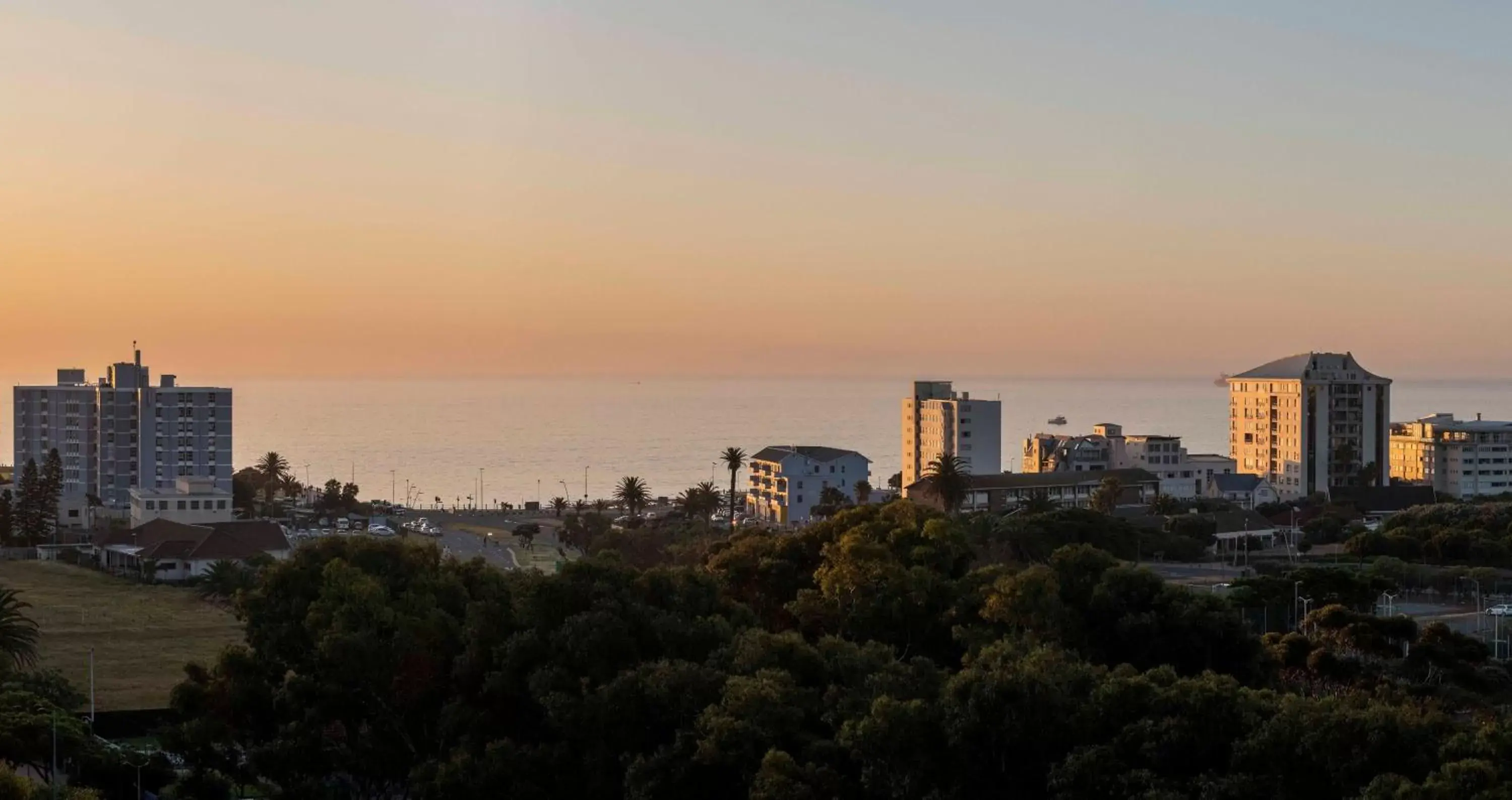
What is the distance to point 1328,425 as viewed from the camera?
73.9 meters

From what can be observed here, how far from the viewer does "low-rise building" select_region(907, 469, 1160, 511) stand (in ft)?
208

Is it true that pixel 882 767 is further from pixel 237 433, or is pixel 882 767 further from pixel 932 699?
pixel 237 433

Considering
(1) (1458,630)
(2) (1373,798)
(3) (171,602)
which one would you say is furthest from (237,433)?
(2) (1373,798)

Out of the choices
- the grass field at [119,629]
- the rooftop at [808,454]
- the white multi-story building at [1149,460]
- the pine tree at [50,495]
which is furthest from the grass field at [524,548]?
the white multi-story building at [1149,460]

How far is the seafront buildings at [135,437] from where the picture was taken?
7088cm

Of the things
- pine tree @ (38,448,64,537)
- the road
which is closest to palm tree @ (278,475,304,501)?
the road

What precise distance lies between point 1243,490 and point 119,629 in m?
49.4

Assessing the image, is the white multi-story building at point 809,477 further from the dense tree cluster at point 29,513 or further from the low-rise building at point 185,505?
the dense tree cluster at point 29,513

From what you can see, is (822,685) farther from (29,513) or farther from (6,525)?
(6,525)

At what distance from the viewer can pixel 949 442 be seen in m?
77.6

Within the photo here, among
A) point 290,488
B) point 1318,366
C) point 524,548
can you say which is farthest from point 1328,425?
point 290,488

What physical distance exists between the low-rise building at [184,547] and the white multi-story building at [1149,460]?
1421 inches

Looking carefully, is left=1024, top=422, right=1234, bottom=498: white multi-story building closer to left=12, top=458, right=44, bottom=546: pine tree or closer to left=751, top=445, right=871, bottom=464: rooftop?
left=751, top=445, right=871, bottom=464: rooftop

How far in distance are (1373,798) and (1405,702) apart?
540cm
